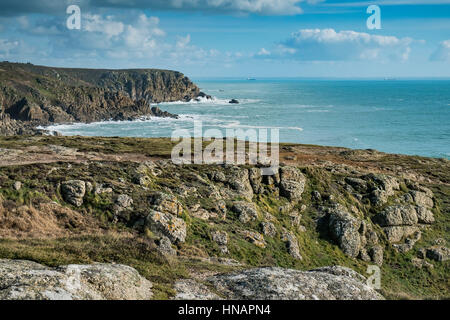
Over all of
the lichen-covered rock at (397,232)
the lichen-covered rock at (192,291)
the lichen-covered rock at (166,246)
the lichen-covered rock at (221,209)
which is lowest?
the lichen-covered rock at (397,232)

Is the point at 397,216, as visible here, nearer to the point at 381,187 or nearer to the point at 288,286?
the point at 381,187

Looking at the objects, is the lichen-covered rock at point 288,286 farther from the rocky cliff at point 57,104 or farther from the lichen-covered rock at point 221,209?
the rocky cliff at point 57,104

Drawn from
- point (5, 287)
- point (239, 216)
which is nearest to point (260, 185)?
point (239, 216)

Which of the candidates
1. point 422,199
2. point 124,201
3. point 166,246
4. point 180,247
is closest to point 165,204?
point 124,201

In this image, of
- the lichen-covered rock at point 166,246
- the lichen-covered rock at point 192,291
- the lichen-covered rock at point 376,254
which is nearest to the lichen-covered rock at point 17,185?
the lichen-covered rock at point 166,246

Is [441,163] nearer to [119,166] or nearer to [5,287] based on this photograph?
[119,166]

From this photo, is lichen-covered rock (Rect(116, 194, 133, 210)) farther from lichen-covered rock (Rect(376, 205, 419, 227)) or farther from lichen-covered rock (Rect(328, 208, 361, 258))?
lichen-covered rock (Rect(376, 205, 419, 227))

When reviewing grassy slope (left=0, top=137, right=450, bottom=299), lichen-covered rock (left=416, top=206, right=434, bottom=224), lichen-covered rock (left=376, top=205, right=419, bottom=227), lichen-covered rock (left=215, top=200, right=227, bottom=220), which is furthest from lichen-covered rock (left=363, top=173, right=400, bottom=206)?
lichen-covered rock (left=215, top=200, right=227, bottom=220)
